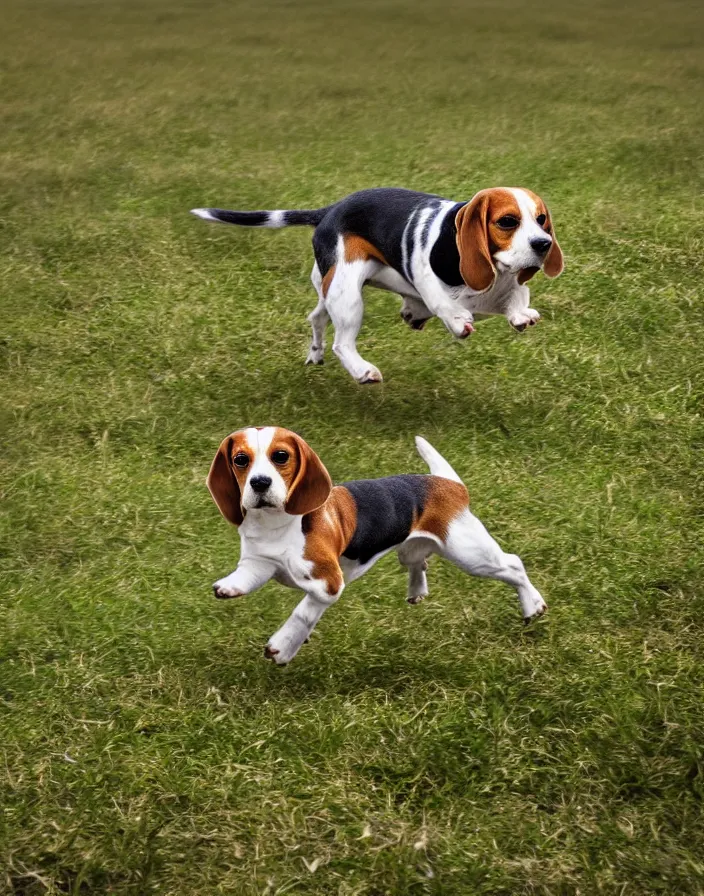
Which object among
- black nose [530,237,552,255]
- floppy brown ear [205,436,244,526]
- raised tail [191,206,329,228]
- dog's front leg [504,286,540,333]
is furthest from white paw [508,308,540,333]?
floppy brown ear [205,436,244,526]

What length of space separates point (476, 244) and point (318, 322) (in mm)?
1332

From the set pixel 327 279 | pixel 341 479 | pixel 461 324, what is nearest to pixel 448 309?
pixel 461 324

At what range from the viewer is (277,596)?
406 cm

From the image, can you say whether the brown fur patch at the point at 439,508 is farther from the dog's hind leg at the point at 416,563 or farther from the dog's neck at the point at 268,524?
the dog's neck at the point at 268,524

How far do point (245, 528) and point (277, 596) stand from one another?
1.10 m

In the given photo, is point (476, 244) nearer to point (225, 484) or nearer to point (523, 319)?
point (523, 319)

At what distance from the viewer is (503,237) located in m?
3.79

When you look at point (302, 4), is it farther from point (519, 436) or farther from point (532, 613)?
point (532, 613)

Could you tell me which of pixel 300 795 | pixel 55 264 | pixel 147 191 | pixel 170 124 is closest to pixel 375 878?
pixel 300 795

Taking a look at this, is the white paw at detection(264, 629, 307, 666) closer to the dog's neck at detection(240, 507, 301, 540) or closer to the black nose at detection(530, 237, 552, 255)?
the dog's neck at detection(240, 507, 301, 540)

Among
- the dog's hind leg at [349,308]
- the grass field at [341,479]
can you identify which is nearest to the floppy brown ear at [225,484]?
the grass field at [341,479]

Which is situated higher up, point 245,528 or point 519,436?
point 245,528

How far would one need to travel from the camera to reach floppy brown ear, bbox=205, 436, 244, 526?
9.62ft

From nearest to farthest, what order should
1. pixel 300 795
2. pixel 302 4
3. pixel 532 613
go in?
1. pixel 300 795
2. pixel 532 613
3. pixel 302 4
